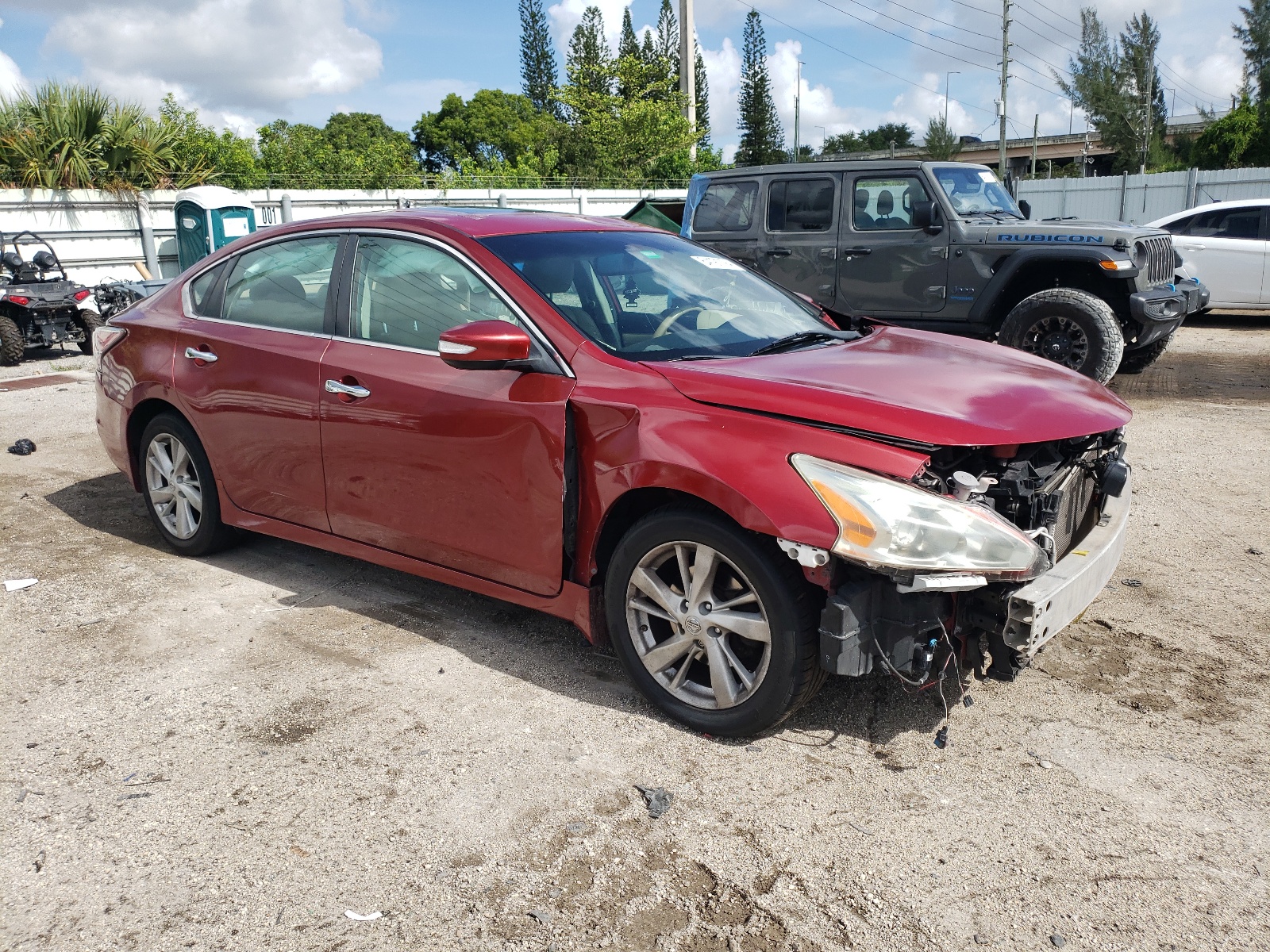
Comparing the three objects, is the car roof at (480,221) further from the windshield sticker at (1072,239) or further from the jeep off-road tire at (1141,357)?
the jeep off-road tire at (1141,357)

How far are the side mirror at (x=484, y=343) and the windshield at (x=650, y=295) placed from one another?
0.92ft

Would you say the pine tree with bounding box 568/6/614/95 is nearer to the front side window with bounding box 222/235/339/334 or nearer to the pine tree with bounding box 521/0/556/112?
the pine tree with bounding box 521/0/556/112

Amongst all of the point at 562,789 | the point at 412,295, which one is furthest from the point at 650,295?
the point at 562,789

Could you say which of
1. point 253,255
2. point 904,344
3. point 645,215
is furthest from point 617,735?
point 645,215

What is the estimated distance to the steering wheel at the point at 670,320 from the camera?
3.86m

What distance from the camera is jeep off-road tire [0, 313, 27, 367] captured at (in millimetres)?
13023

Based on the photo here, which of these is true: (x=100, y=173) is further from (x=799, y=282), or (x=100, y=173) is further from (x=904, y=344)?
(x=904, y=344)

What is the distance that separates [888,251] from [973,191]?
3.38ft

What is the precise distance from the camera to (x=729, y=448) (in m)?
3.17

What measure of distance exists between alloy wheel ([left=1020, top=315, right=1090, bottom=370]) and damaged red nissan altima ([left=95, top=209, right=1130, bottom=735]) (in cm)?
488

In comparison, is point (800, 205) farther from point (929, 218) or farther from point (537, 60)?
point (537, 60)

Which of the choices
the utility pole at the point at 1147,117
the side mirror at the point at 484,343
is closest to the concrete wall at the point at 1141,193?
the side mirror at the point at 484,343

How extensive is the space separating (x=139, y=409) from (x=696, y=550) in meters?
3.46

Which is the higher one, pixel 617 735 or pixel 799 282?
pixel 799 282
